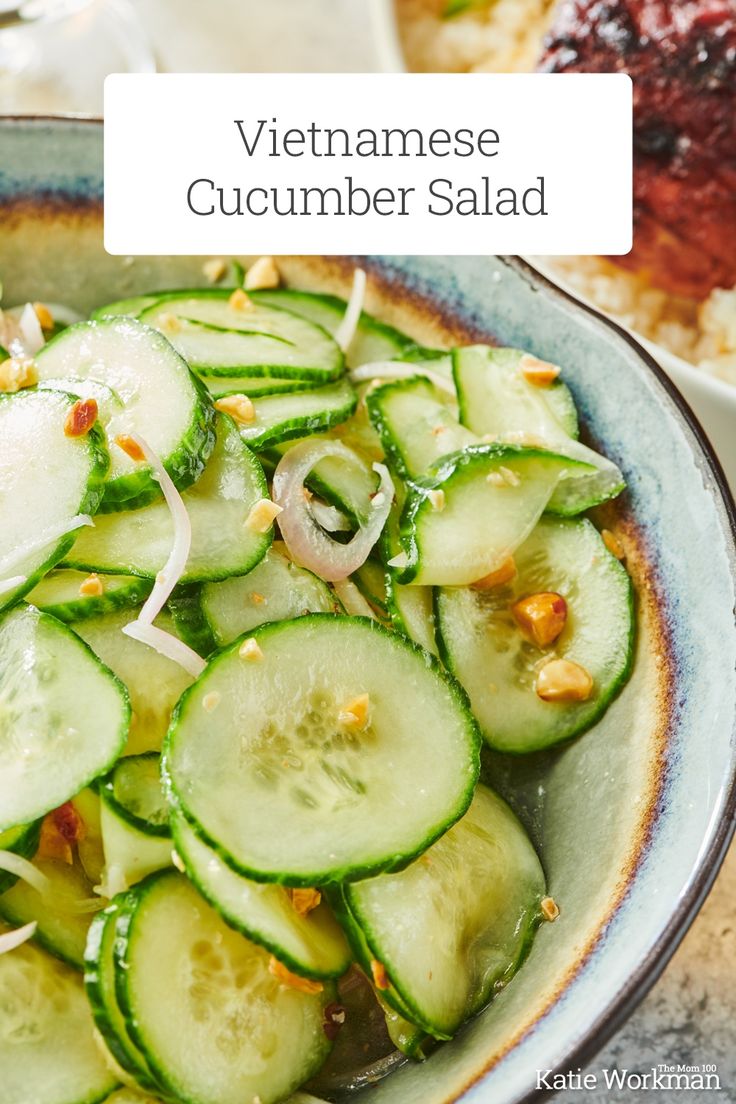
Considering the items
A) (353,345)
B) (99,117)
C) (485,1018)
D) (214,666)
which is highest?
(99,117)

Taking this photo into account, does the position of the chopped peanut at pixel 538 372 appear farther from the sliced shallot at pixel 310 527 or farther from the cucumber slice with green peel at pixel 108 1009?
the cucumber slice with green peel at pixel 108 1009

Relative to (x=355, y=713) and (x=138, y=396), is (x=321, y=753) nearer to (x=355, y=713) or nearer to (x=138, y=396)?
(x=355, y=713)

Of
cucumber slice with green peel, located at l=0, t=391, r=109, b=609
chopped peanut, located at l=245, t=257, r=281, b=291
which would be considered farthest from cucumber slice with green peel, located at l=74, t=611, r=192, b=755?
chopped peanut, located at l=245, t=257, r=281, b=291

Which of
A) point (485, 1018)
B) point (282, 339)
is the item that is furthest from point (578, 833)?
point (282, 339)

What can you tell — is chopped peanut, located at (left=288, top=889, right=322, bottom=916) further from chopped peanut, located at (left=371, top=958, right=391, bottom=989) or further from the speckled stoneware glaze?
the speckled stoneware glaze

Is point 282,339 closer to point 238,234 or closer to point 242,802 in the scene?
point 238,234
